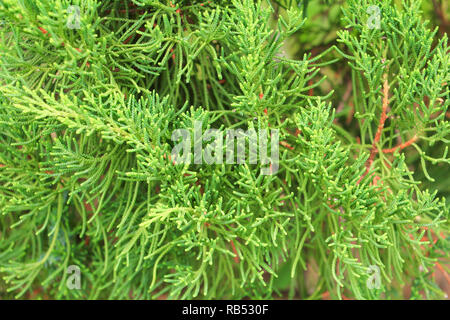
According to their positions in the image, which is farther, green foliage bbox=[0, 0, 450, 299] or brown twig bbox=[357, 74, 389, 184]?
Result: brown twig bbox=[357, 74, 389, 184]

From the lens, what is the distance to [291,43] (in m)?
1.40

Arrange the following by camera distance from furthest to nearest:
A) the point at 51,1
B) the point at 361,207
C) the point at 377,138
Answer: the point at 377,138, the point at 361,207, the point at 51,1

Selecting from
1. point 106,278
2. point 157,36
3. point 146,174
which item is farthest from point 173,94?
point 106,278

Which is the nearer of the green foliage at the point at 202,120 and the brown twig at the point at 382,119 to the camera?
the green foliage at the point at 202,120

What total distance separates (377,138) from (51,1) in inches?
33.7

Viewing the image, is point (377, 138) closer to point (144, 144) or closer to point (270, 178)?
point (270, 178)

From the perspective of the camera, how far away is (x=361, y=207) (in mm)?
931

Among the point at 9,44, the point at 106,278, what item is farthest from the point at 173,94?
the point at 106,278

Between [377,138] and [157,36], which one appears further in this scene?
[377,138]

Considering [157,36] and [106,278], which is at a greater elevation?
[157,36]

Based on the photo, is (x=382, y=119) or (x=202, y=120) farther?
(x=382, y=119)

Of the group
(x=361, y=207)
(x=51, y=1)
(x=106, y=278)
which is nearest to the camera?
(x=51, y=1)

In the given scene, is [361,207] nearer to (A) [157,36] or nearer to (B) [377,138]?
(B) [377,138]

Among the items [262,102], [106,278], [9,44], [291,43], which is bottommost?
[106,278]
